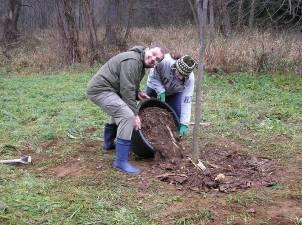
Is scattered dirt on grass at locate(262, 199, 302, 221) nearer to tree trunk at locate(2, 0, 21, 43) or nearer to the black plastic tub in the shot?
the black plastic tub

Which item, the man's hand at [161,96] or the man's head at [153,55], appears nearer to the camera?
the man's head at [153,55]

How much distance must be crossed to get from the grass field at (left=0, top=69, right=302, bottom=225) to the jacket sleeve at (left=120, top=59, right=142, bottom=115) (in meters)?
0.84

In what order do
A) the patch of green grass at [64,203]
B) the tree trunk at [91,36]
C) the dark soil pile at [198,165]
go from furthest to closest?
the tree trunk at [91,36]
the dark soil pile at [198,165]
the patch of green grass at [64,203]

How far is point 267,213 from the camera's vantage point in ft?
14.0

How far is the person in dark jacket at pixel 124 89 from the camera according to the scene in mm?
5199

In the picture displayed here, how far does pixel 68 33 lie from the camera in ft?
45.4

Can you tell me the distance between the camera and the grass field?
4.23 meters

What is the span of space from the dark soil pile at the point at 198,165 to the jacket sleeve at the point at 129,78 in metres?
0.68

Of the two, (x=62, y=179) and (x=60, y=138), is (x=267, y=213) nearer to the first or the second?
(x=62, y=179)

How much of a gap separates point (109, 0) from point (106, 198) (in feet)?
42.7

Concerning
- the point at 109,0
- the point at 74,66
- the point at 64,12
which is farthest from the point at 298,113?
the point at 109,0

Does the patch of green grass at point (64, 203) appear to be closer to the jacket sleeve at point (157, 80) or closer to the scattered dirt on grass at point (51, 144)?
the scattered dirt on grass at point (51, 144)

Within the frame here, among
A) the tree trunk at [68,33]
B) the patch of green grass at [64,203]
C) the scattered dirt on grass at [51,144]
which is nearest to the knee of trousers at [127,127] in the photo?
the patch of green grass at [64,203]

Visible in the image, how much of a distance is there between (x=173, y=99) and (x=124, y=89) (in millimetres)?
1188
